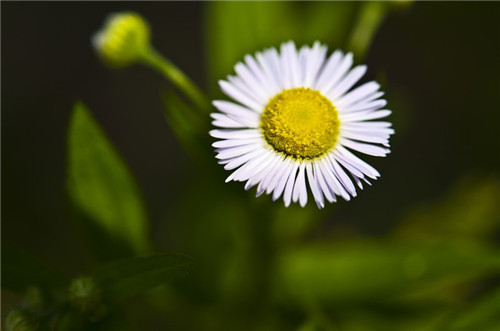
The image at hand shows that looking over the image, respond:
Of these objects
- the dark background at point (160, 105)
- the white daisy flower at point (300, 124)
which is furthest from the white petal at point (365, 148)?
the dark background at point (160, 105)

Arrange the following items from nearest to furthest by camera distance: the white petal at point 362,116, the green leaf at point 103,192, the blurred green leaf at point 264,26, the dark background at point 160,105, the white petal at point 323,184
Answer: the white petal at point 323,184
the white petal at point 362,116
the green leaf at point 103,192
the blurred green leaf at point 264,26
the dark background at point 160,105

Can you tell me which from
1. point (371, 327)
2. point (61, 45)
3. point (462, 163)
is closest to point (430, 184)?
point (462, 163)

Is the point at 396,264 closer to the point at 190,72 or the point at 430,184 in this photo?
the point at 430,184

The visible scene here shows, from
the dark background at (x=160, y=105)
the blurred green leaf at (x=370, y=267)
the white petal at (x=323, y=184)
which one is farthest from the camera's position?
the dark background at (x=160, y=105)

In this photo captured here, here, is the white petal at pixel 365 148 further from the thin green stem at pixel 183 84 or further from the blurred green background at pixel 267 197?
the thin green stem at pixel 183 84

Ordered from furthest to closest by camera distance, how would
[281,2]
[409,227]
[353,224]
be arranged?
[353,224], [409,227], [281,2]

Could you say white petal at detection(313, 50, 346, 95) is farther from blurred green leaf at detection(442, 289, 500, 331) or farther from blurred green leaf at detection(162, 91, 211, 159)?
blurred green leaf at detection(442, 289, 500, 331)

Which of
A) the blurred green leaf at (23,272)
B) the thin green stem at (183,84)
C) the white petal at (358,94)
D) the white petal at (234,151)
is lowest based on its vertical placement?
the blurred green leaf at (23,272)
